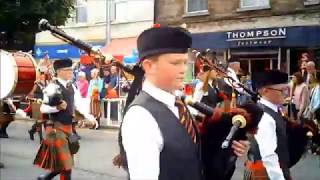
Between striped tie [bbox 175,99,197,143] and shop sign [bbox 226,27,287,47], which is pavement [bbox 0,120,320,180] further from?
shop sign [bbox 226,27,287,47]

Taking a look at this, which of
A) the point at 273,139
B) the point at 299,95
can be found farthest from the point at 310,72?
the point at 273,139

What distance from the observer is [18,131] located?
1345 cm

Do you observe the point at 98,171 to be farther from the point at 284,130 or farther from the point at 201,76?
the point at 284,130

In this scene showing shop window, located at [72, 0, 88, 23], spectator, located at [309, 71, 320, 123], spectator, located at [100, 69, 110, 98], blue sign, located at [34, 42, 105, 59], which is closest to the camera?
spectator, located at [309, 71, 320, 123]

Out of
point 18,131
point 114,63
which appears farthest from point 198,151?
point 18,131

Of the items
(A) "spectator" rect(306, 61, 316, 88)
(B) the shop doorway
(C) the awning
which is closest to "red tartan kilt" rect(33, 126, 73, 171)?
(A) "spectator" rect(306, 61, 316, 88)

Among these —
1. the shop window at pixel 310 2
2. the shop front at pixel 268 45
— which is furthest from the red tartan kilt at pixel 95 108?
the shop window at pixel 310 2

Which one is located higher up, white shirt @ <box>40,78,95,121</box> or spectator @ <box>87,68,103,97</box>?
white shirt @ <box>40,78,95,121</box>

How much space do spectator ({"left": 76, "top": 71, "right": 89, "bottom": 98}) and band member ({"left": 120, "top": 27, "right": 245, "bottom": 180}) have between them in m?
10.8

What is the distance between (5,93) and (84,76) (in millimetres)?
10977

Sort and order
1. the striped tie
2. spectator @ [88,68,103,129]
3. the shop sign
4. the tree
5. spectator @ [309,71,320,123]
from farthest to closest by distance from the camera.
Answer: the shop sign < the tree < spectator @ [88,68,103,129] < spectator @ [309,71,320,123] < the striped tie

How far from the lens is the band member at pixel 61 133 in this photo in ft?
20.3

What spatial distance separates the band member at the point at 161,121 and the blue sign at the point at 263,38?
13289mm

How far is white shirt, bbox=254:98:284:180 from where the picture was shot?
3.76 m
